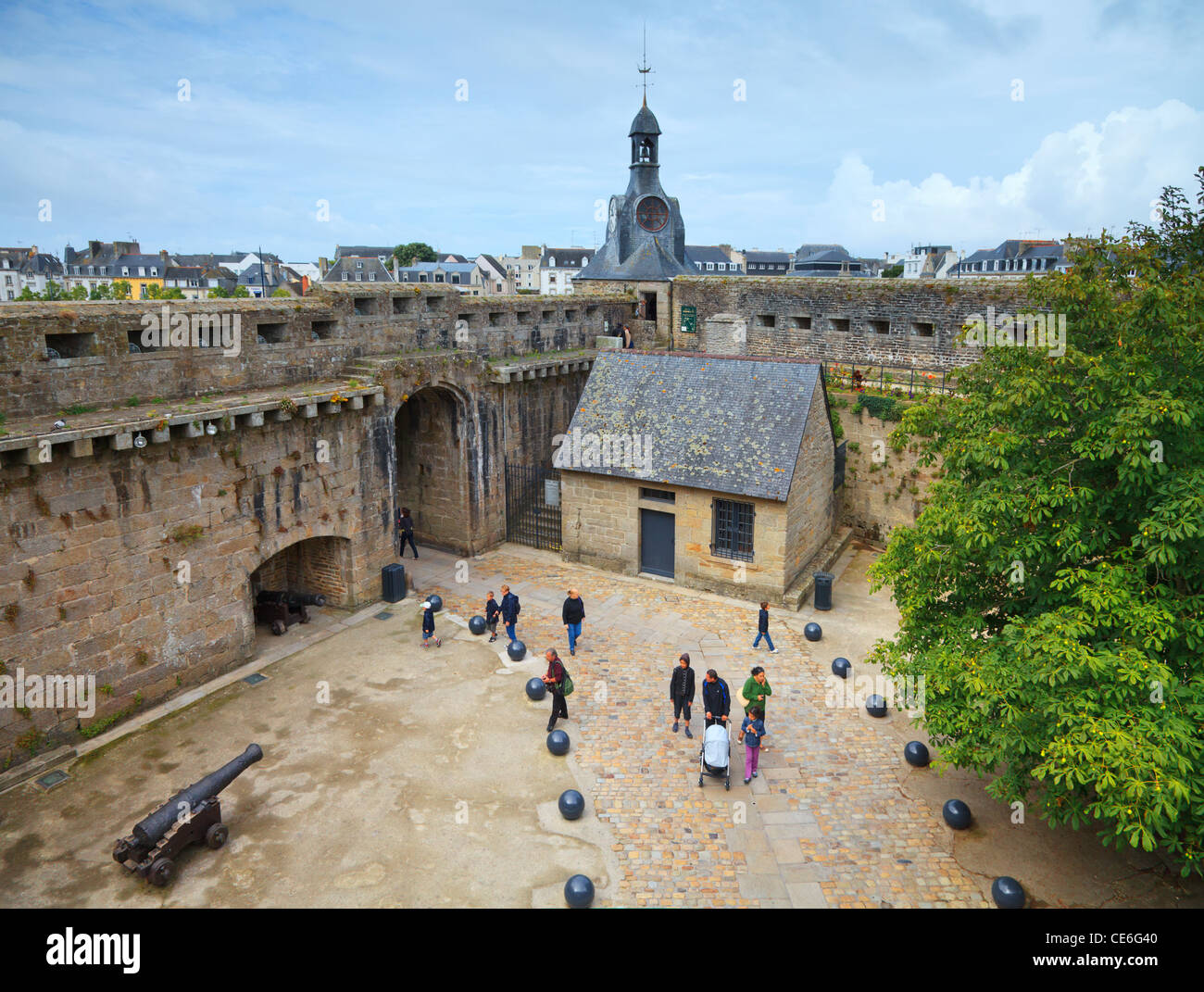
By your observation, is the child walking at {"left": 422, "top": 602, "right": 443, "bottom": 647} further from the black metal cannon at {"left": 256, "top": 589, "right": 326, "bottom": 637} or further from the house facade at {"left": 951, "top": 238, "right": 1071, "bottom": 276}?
the house facade at {"left": 951, "top": 238, "right": 1071, "bottom": 276}

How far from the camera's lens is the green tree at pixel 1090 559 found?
847cm

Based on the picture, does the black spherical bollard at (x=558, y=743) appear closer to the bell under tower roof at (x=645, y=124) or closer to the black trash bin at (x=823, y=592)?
the black trash bin at (x=823, y=592)

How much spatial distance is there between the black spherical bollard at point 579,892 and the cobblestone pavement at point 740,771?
22.1 inches

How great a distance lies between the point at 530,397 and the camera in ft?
86.2

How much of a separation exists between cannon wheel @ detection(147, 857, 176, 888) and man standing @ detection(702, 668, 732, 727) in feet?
25.9

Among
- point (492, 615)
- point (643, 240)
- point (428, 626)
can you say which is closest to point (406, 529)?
point (428, 626)

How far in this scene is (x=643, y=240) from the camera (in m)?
33.3

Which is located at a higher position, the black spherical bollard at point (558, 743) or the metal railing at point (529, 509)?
the metal railing at point (529, 509)

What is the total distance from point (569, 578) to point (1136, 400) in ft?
48.7

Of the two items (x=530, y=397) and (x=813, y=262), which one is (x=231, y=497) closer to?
(x=530, y=397)

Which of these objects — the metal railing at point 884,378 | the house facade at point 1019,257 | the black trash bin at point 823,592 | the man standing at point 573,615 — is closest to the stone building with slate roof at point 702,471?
the black trash bin at point 823,592

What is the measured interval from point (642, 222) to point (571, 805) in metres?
26.7

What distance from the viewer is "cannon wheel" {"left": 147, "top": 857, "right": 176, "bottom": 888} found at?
34.4ft

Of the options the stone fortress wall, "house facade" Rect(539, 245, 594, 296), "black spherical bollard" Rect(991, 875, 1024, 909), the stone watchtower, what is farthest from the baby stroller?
"house facade" Rect(539, 245, 594, 296)
